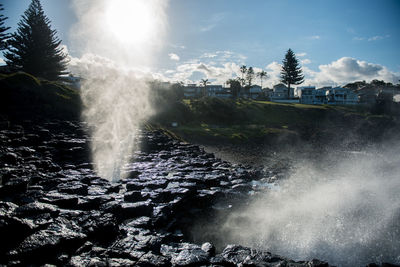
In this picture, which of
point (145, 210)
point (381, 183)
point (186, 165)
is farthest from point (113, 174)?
point (381, 183)

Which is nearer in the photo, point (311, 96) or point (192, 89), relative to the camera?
point (311, 96)

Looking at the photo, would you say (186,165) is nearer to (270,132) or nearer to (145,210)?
(145,210)

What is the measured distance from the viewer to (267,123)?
186ft

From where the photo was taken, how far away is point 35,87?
89.6 ft

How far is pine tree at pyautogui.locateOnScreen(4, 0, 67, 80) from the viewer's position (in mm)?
45531

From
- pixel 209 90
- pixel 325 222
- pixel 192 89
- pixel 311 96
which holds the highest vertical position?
pixel 192 89

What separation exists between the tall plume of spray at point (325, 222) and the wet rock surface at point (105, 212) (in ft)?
4.54

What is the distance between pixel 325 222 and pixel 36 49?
58.9 metres

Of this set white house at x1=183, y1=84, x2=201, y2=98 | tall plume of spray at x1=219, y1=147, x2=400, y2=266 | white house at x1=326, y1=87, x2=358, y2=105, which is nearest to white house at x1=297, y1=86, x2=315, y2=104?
white house at x1=326, y1=87, x2=358, y2=105

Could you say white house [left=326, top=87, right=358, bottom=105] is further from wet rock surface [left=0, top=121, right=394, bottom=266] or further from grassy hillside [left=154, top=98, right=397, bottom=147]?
wet rock surface [left=0, top=121, right=394, bottom=266]

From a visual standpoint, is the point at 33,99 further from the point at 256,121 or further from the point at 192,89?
the point at 192,89

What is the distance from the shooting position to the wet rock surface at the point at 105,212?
196 inches

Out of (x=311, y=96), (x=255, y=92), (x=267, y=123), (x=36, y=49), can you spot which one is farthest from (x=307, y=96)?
(x=36, y=49)

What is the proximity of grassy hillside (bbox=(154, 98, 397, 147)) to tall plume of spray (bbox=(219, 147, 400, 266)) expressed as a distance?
2408cm
